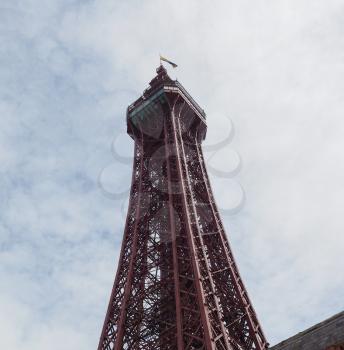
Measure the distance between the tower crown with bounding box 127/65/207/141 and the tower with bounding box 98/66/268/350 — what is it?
0.08m

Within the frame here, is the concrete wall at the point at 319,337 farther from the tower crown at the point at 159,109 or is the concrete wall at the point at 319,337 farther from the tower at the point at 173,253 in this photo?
the tower crown at the point at 159,109

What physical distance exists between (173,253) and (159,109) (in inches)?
540

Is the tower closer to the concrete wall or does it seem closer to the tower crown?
the tower crown

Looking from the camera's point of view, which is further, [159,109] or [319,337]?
[159,109]

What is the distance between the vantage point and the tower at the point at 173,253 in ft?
62.4

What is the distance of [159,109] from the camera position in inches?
1272

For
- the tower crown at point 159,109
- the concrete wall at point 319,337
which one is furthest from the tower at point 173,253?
the concrete wall at point 319,337

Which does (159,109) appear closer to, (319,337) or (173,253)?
(173,253)

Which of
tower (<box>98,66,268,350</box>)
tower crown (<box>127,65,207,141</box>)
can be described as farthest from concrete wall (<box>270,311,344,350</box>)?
tower crown (<box>127,65,207,141</box>)

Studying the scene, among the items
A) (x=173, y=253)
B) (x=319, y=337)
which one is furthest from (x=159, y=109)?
(x=319, y=337)

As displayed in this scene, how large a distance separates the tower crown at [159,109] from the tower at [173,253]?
8 centimetres

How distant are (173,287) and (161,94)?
15.4 metres

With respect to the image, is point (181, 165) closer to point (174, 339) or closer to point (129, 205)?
point (129, 205)

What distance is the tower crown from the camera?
104 feet
